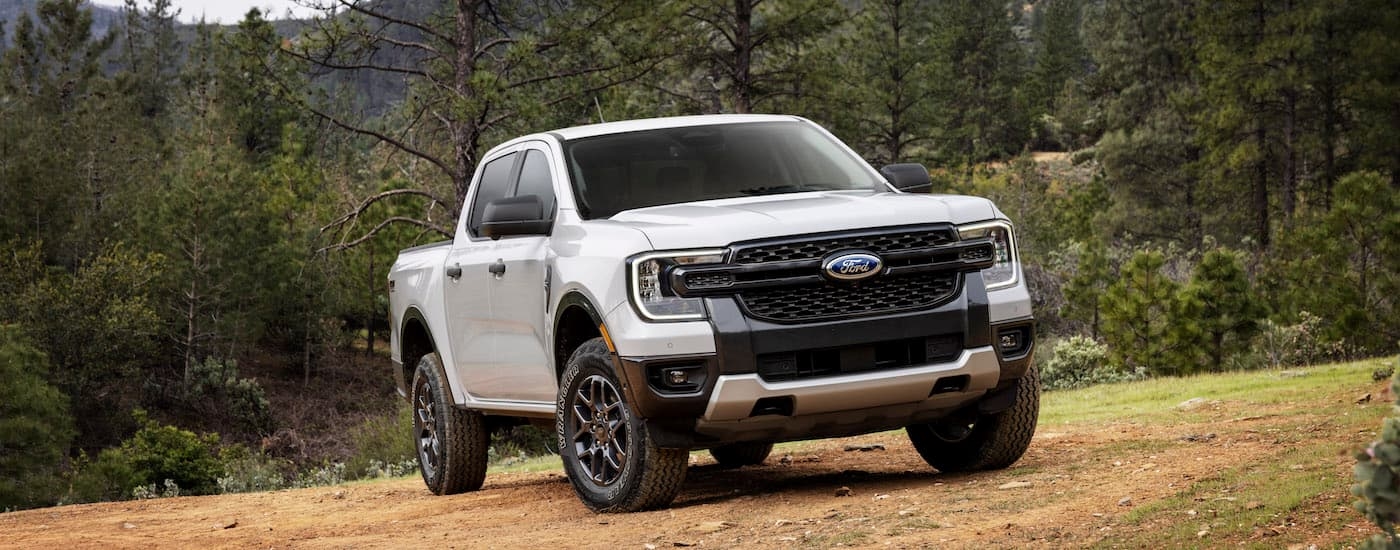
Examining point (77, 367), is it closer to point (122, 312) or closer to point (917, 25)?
point (122, 312)

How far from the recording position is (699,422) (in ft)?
22.3

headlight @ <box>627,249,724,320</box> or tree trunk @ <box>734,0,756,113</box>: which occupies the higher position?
tree trunk @ <box>734,0,756,113</box>

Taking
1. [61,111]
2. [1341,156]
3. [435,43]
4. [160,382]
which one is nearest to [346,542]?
[435,43]

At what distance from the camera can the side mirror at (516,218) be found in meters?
7.61

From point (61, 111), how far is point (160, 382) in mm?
17045

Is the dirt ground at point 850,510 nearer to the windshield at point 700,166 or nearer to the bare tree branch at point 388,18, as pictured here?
the windshield at point 700,166

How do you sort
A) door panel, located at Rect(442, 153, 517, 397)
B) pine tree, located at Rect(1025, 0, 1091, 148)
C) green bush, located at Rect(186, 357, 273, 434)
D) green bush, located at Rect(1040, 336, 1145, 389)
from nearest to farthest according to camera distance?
door panel, located at Rect(442, 153, 517, 397), green bush, located at Rect(1040, 336, 1145, 389), green bush, located at Rect(186, 357, 273, 434), pine tree, located at Rect(1025, 0, 1091, 148)

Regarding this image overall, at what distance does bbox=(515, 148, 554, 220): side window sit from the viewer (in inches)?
320

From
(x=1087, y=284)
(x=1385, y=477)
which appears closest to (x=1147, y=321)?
(x=1087, y=284)

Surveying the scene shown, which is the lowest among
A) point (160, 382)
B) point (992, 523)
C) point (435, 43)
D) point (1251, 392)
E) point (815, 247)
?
point (160, 382)

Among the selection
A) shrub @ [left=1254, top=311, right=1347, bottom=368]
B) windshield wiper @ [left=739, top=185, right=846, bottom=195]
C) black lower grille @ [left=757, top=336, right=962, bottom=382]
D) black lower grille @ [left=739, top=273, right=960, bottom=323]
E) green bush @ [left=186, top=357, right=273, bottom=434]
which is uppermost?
windshield wiper @ [left=739, top=185, right=846, bottom=195]

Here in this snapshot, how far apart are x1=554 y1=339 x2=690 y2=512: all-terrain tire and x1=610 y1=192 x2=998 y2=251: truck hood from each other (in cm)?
69

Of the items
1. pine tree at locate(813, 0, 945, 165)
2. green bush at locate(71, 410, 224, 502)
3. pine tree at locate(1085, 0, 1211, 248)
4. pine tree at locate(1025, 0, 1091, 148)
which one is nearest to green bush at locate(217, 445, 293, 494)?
green bush at locate(71, 410, 224, 502)

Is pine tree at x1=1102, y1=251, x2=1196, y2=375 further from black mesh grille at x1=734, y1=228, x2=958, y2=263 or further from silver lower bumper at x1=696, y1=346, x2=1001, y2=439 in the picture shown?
black mesh grille at x1=734, y1=228, x2=958, y2=263
